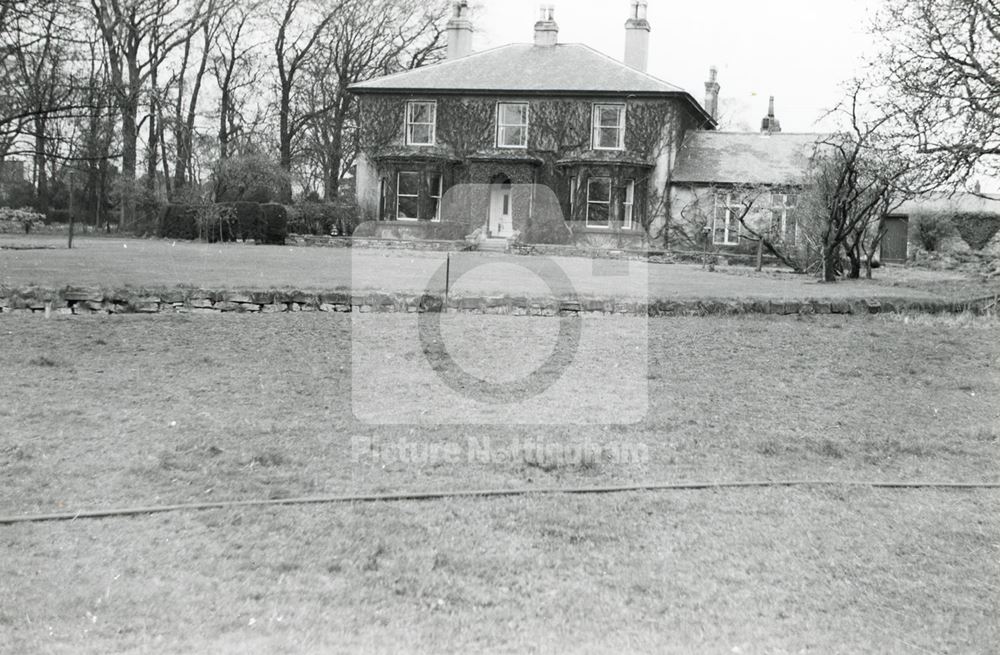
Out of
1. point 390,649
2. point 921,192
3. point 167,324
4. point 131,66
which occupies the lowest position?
point 390,649

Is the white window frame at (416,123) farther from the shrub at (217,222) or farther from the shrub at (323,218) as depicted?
the shrub at (217,222)

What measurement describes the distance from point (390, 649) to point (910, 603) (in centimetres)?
236

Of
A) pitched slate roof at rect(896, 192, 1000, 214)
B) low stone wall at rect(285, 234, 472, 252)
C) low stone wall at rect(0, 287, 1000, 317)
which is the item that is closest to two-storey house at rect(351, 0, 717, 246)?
low stone wall at rect(285, 234, 472, 252)

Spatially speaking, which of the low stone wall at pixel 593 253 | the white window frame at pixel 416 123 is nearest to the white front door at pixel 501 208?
the white window frame at pixel 416 123

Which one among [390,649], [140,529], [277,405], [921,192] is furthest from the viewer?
[921,192]

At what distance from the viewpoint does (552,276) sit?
19625 millimetres

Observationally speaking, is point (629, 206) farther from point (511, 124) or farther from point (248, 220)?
point (248, 220)

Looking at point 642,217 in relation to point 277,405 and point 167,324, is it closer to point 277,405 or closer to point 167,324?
point 167,324

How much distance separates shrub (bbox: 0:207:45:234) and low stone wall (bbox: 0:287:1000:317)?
2675 cm

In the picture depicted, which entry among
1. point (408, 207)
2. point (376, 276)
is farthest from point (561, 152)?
point (376, 276)

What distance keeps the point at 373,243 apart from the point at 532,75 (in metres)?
9.48

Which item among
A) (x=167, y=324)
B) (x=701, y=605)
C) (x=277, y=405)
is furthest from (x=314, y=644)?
(x=167, y=324)

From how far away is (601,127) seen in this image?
111 feet

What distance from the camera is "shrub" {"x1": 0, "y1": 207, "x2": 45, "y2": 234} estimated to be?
118 ft
